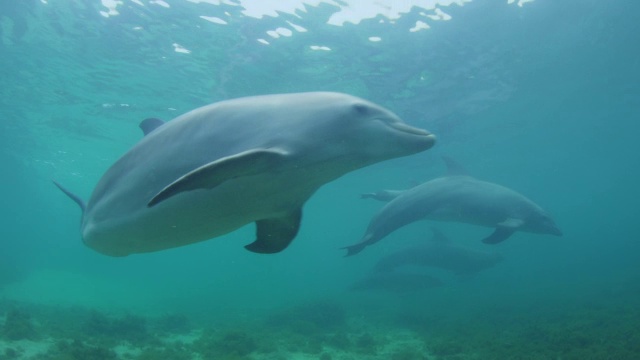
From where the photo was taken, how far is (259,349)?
34.4 feet

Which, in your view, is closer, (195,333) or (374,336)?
(374,336)

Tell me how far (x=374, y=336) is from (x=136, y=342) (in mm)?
6483

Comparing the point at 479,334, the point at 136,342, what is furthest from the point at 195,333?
the point at 479,334

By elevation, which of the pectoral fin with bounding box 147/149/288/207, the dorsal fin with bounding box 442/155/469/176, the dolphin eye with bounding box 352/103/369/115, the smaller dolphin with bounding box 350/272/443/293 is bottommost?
the smaller dolphin with bounding box 350/272/443/293

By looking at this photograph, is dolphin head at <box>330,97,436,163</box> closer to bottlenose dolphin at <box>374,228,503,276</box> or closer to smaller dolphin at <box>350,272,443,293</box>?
bottlenose dolphin at <box>374,228,503,276</box>

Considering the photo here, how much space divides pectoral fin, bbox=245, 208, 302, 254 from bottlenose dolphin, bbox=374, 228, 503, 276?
19134mm

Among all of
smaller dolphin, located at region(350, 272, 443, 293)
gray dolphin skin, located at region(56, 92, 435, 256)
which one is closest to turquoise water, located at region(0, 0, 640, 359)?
smaller dolphin, located at region(350, 272, 443, 293)

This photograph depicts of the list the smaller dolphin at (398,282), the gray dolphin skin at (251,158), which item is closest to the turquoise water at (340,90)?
the smaller dolphin at (398,282)

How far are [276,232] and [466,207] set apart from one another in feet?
29.4

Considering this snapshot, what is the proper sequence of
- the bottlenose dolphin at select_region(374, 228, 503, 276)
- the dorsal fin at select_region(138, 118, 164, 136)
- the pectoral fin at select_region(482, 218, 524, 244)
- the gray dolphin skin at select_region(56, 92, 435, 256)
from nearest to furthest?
1. the gray dolphin skin at select_region(56, 92, 435, 256)
2. the dorsal fin at select_region(138, 118, 164, 136)
3. the pectoral fin at select_region(482, 218, 524, 244)
4. the bottlenose dolphin at select_region(374, 228, 503, 276)

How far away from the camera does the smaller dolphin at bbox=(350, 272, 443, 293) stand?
23.0m

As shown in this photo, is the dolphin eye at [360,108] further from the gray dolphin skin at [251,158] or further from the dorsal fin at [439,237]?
the dorsal fin at [439,237]

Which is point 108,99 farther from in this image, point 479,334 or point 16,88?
point 479,334

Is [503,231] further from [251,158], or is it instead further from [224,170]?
[224,170]
